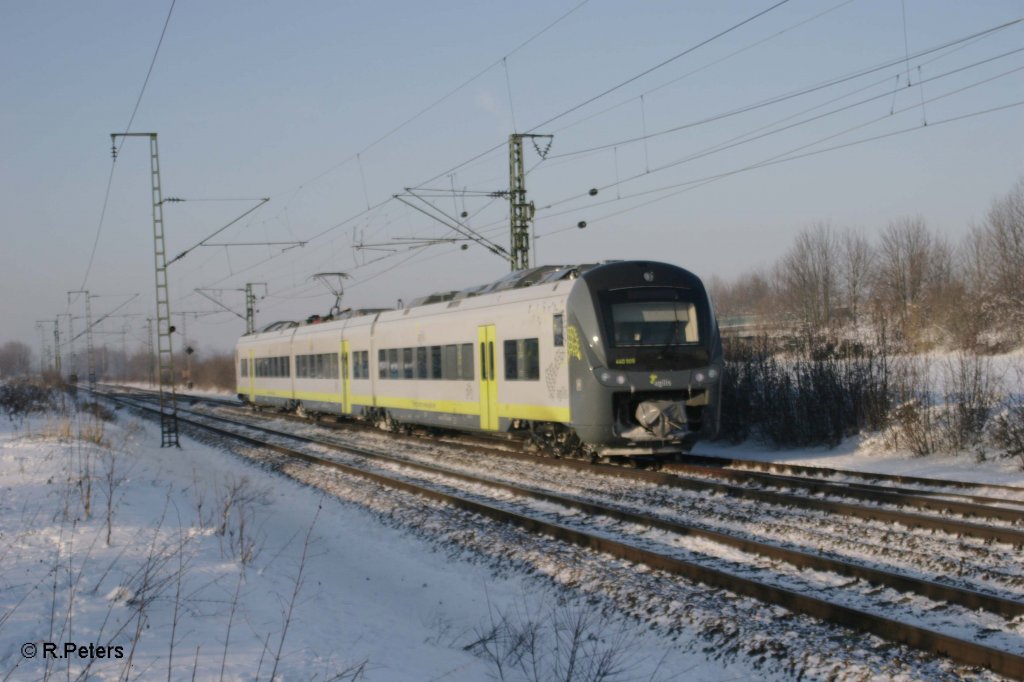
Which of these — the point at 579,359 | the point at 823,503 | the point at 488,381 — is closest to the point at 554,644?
the point at 823,503

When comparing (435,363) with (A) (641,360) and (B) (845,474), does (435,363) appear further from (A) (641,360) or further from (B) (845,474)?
(B) (845,474)

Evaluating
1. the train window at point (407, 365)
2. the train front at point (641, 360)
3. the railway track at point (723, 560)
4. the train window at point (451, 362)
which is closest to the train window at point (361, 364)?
the train window at point (407, 365)

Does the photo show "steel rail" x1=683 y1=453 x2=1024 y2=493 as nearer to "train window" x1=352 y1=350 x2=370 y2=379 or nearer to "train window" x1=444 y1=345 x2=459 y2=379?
"train window" x1=444 y1=345 x2=459 y2=379

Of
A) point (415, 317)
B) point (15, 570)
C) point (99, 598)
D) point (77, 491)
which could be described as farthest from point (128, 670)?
point (415, 317)

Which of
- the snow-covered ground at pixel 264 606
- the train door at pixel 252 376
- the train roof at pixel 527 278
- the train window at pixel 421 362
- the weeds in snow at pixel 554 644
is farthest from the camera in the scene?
the train door at pixel 252 376

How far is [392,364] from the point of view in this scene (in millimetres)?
22391

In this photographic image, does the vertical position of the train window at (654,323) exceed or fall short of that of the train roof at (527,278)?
it falls short

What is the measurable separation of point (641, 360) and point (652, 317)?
2.54 ft

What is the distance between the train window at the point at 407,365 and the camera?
21036 mm

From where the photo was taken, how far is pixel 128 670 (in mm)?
4859

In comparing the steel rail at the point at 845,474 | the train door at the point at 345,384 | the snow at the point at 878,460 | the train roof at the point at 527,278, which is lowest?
the snow at the point at 878,460

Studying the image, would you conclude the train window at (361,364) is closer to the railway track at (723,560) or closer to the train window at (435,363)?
the train window at (435,363)

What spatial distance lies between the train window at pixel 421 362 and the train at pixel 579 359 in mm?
28

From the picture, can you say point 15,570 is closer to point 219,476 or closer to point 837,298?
point 219,476
